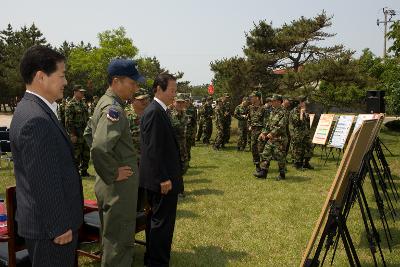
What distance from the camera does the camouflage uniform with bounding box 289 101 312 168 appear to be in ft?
37.8

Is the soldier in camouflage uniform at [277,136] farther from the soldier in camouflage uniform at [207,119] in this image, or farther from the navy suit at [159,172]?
the soldier in camouflage uniform at [207,119]

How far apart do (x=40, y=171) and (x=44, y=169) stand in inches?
0.9

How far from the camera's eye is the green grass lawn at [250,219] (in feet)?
16.5

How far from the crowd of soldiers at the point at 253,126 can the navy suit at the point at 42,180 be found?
4139 millimetres

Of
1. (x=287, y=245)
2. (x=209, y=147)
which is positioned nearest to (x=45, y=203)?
(x=287, y=245)

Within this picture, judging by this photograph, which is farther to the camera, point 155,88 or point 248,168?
point 248,168

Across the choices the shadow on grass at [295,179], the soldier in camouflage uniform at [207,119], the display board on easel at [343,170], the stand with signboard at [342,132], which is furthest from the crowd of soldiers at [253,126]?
the display board on easel at [343,170]

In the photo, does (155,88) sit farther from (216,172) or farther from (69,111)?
(216,172)

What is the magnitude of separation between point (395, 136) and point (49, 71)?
72.6ft

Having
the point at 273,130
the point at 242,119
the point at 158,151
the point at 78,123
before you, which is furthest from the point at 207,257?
the point at 242,119

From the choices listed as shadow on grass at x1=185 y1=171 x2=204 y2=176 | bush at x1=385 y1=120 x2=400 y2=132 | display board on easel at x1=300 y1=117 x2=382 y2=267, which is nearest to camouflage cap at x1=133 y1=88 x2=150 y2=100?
shadow on grass at x1=185 y1=171 x2=204 y2=176

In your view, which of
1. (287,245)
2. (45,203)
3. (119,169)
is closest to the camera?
(45,203)

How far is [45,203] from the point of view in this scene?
227cm

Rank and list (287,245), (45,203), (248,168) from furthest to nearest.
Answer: (248,168)
(287,245)
(45,203)
